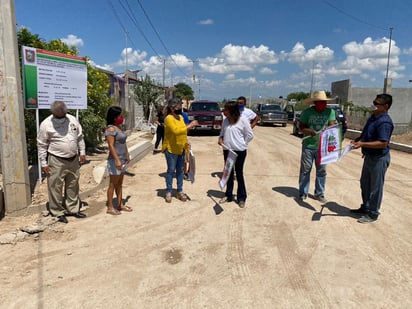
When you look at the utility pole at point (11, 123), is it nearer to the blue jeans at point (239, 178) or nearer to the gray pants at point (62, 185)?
the gray pants at point (62, 185)

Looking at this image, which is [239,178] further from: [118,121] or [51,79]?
[51,79]

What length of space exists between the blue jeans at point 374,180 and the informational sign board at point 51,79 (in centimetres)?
541

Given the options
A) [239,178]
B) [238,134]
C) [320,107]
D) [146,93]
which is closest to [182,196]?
[239,178]

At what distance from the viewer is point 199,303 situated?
9.50 ft

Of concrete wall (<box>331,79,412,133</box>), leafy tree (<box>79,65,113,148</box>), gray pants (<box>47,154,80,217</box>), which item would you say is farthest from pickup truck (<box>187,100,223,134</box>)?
concrete wall (<box>331,79,412,133</box>)

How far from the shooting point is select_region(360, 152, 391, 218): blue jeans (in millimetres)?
4668

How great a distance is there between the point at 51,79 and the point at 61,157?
76.9 inches

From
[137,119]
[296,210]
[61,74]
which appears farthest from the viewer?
Result: [137,119]

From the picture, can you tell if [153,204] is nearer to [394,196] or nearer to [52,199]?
[52,199]

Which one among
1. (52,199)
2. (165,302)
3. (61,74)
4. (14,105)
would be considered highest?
(61,74)

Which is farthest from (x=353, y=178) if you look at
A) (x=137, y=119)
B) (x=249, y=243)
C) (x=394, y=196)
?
(x=137, y=119)

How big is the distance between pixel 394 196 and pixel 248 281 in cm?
452

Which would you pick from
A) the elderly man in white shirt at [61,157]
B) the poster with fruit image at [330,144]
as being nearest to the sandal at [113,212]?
the elderly man in white shirt at [61,157]

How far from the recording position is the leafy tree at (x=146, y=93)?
19791 mm
